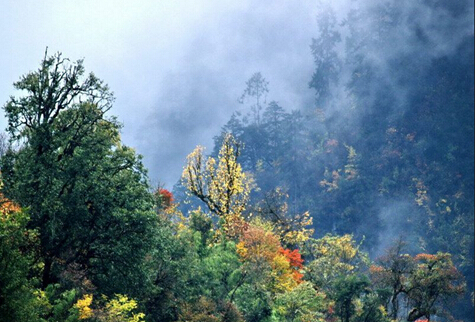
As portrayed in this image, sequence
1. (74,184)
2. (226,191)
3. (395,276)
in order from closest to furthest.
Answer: (74,184), (395,276), (226,191)

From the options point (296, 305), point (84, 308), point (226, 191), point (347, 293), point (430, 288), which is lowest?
point (84, 308)

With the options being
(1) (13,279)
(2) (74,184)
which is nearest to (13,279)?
(1) (13,279)

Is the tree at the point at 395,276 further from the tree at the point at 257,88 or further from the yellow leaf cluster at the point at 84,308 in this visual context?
the tree at the point at 257,88

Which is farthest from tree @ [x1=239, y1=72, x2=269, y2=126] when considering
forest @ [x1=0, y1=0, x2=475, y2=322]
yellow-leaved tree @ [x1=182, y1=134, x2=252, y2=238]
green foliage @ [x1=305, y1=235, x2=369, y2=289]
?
yellow-leaved tree @ [x1=182, y1=134, x2=252, y2=238]

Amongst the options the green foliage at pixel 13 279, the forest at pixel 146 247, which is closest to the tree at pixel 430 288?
the forest at pixel 146 247

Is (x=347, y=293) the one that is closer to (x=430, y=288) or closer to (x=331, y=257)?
(x=430, y=288)

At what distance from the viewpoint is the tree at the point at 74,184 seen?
33.3 metres

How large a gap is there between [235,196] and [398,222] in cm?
7283

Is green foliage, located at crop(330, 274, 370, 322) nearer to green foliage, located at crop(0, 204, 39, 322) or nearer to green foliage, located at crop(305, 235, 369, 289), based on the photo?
green foliage, located at crop(305, 235, 369, 289)

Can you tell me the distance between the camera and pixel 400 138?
13062cm

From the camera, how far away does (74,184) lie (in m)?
34.1

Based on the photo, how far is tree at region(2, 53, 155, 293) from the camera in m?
33.3

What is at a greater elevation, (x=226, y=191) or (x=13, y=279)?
(x=226, y=191)

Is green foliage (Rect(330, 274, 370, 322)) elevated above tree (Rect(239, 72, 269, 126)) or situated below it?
below
